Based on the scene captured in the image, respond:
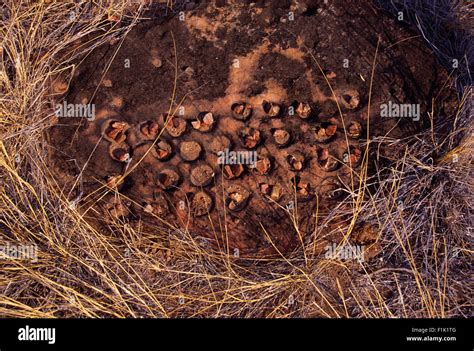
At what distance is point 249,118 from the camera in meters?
2.50

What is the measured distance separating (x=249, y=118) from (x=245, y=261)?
598 mm

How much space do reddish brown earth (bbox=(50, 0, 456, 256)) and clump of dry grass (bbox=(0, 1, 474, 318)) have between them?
8 centimetres

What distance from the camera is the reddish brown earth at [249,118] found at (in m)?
2.46

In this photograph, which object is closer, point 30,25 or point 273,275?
point 273,275

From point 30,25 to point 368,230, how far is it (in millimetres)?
1710

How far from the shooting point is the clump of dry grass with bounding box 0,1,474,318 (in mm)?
2340

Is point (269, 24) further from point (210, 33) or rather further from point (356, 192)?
point (356, 192)

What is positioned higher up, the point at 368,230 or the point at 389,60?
the point at 389,60

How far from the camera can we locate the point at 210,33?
2.60m

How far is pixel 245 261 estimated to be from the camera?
2.45 meters

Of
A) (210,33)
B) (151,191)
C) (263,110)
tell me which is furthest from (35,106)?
(263,110)

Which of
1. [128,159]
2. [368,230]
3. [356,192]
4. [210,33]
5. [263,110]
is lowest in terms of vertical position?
[368,230]

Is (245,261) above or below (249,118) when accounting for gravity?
below

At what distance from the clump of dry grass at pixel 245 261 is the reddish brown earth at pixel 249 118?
8 centimetres
